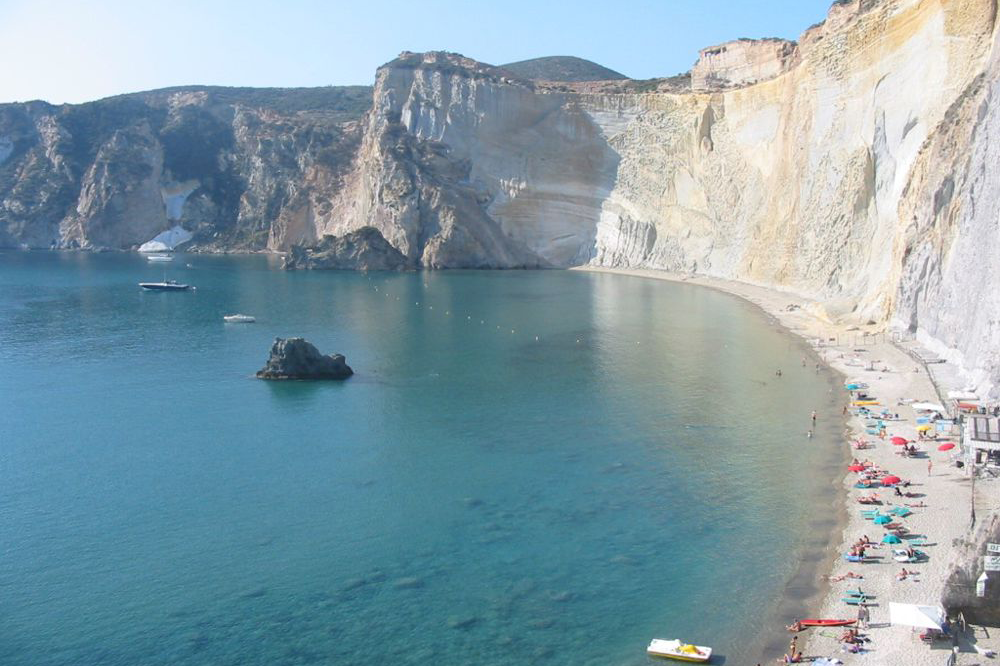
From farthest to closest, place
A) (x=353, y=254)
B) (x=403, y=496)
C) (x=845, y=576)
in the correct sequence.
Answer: (x=353, y=254) < (x=403, y=496) < (x=845, y=576)

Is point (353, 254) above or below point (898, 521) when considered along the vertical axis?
above

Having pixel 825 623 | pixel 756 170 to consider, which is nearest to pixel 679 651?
pixel 825 623

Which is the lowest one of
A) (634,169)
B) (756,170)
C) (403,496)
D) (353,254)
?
(403,496)

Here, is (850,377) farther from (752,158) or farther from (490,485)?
(752,158)

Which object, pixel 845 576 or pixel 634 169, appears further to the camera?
pixel 634 169

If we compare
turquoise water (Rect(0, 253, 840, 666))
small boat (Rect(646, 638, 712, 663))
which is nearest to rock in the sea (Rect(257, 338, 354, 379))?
turquoise water (Rect(0, 253, 840, 666))

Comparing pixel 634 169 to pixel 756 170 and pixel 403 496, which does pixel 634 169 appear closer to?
pixel 756 170

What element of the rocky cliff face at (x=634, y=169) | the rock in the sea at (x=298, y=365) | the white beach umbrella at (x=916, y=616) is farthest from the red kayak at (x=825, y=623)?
the rock in the sea at (x=298, y=365)
